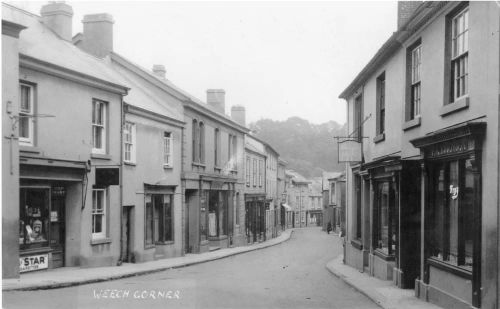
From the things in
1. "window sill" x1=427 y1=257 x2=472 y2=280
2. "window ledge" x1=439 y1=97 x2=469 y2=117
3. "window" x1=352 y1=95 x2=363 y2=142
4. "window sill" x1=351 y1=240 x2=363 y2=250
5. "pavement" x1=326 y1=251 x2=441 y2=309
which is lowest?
"pavement" x1=326 y1=251 x2=441 y2=309

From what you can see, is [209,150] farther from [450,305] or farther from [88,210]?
[450,305]

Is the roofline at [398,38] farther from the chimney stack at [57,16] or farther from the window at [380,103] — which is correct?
the chimney stack at [57,16]

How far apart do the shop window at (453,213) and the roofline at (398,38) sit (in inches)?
122

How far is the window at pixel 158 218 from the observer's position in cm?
2255

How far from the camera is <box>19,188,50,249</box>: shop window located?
49.4ft

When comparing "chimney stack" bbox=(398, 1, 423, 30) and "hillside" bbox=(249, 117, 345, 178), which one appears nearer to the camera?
"chimney stack" bbox=(398, 1, 423, 30)

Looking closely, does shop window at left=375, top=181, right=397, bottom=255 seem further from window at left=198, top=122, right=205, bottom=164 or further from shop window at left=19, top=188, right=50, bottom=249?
window at left=198, top=122, right=205, bottom=164

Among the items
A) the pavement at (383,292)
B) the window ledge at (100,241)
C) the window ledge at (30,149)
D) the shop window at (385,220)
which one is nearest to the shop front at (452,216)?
the pavement at (383,292)

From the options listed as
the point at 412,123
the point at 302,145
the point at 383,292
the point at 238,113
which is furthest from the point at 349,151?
the point at 302,145

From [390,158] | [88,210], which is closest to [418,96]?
[390,158]

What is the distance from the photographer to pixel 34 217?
15.6m

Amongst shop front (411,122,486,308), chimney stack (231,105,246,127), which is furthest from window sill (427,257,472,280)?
chimney stack (231,105,246,127)

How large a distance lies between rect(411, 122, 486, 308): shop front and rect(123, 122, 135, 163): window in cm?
1173

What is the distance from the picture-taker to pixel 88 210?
691 inches
